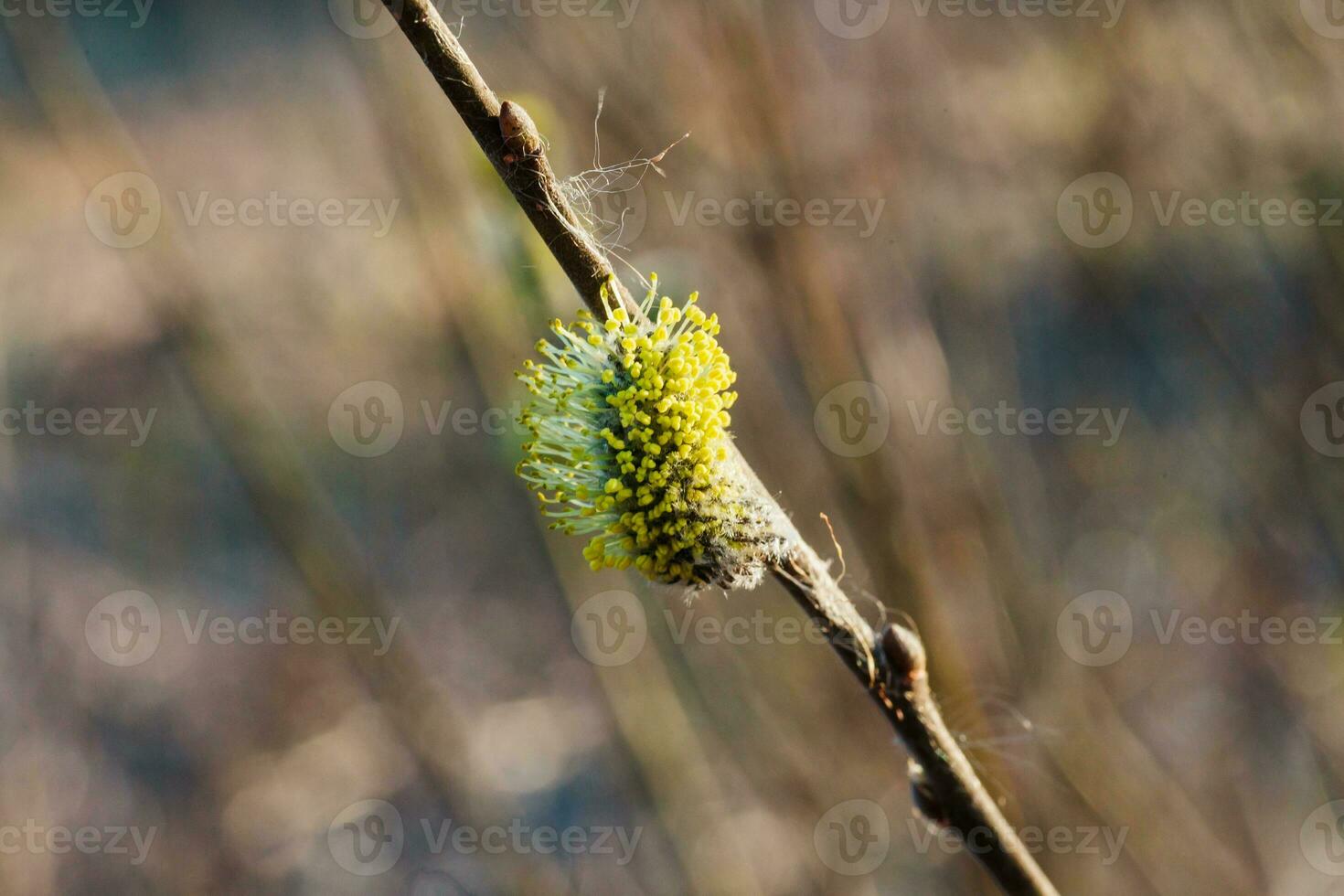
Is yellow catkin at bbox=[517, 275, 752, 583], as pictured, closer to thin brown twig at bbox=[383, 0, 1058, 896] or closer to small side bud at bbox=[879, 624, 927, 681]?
thin brown twig at bbox=[383, 0, 1058, 896]

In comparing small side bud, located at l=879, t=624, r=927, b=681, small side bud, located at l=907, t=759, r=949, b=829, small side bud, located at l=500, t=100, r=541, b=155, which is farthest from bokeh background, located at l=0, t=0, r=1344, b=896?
small side bud, located at l=500, t=100, r=541, b=155

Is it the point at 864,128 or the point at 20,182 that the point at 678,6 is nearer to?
the point at 864,128

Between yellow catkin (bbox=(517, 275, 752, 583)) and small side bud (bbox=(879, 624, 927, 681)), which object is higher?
yellow catkin (bbox=(517, 275, 752, 583))

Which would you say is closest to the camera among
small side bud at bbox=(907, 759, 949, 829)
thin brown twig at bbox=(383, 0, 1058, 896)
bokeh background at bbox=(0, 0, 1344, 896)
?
thin brown twig at bbox=(383, 0, 1058, 896)

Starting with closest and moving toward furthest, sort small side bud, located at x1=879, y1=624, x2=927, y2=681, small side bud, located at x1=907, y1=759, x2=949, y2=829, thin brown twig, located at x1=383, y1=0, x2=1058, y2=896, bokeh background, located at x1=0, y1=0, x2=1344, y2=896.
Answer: thin brown twig, located at x1=383, y1=0, x2=1058, y2=896 < small side bud, located at x1=879, y1=624, x2=927, y2=681 < small side bud, located at x1=907, y1=759, x2=949, y2=829 < bokeh background, located at x1=0, y1=0, x2=1344, y2=896

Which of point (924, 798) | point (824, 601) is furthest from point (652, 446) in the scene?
point (924, 798)

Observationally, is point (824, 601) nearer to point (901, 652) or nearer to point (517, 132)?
point (901, 652)

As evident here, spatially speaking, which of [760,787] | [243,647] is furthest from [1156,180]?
[243,647]
